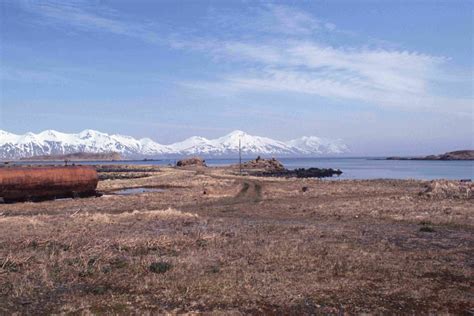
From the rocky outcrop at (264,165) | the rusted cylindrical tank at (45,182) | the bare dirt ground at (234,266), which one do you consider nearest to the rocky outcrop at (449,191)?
the bare dirt ground at (234,266)

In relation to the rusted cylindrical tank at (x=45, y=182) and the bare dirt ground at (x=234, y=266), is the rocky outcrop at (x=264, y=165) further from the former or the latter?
the bare dirt ground at (x=234, y=266)

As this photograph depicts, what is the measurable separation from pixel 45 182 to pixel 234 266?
89.2ft

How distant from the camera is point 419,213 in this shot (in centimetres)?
2530

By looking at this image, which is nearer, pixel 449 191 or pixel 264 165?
pixel 449 191

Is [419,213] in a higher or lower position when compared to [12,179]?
lower

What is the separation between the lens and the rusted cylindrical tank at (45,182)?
32594mm

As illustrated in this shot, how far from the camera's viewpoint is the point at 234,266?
12.1m

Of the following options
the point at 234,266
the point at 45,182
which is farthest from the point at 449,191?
the point at 45,182

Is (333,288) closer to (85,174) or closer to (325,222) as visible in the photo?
(325,222)

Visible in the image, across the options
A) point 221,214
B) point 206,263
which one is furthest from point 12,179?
point 206,263

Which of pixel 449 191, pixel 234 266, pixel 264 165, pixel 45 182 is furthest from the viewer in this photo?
pixel 264 165

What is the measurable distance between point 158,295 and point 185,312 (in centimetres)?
133

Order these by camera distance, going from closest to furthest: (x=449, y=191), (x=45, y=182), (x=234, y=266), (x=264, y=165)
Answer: (x=234, y=266)
(x=45, y=182)
(x=449, y=191)
(x=264, y=165)

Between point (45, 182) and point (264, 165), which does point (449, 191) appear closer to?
point (45, 182)
